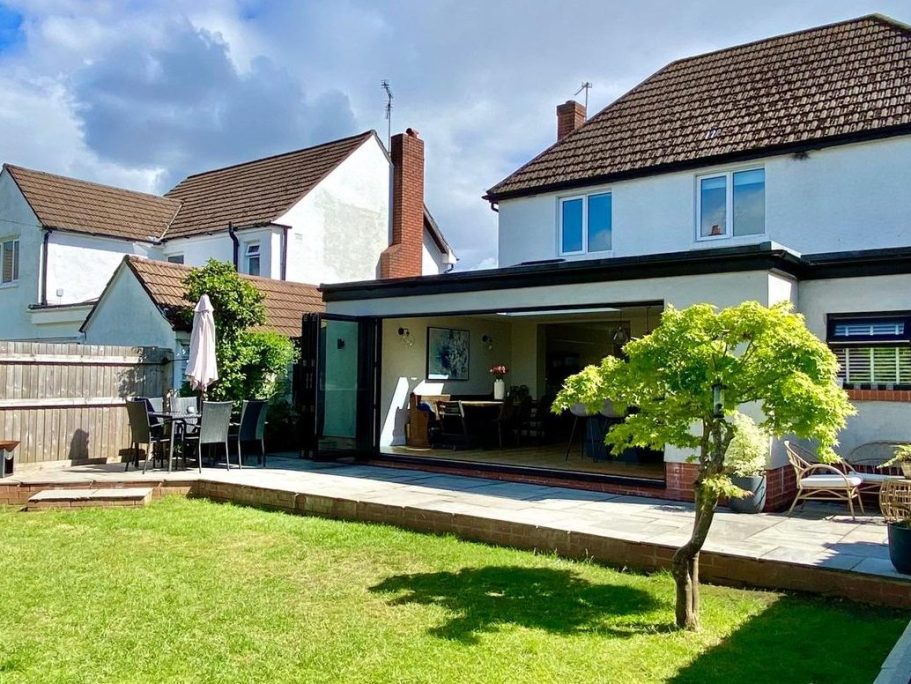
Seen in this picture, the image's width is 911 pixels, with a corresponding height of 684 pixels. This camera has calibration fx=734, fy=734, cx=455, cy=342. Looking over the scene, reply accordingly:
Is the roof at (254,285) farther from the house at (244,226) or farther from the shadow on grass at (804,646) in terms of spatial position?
the shadow on grass at (804,646)

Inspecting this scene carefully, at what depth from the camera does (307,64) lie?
1617 cm

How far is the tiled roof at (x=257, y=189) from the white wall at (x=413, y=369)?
7.20 meters

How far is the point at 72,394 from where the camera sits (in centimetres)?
1188

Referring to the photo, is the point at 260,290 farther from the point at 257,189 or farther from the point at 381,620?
the point at 381,620

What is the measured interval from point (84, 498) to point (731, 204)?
35.7ft

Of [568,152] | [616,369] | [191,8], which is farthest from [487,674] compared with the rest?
[568,152]

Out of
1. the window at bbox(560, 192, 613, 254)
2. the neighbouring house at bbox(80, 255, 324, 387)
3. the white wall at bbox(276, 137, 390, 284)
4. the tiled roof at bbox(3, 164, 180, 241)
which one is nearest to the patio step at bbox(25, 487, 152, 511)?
the neighbouring house at bbox(80, 255, 324, 387)

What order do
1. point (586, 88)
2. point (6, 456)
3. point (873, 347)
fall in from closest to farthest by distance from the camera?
1. point (873, 347)
2. point (6, 456)
3. point (586, 88)

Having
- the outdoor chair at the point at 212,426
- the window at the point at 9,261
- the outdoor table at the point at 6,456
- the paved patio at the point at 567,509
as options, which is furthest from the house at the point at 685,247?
the window at the point at 9,261

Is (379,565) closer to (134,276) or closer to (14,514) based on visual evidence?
(14,514)

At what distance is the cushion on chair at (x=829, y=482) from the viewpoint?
318 inches

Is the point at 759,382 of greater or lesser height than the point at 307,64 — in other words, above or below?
below

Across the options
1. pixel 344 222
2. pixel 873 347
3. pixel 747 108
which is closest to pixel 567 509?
pixel 873 347

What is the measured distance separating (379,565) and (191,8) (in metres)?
9.31
